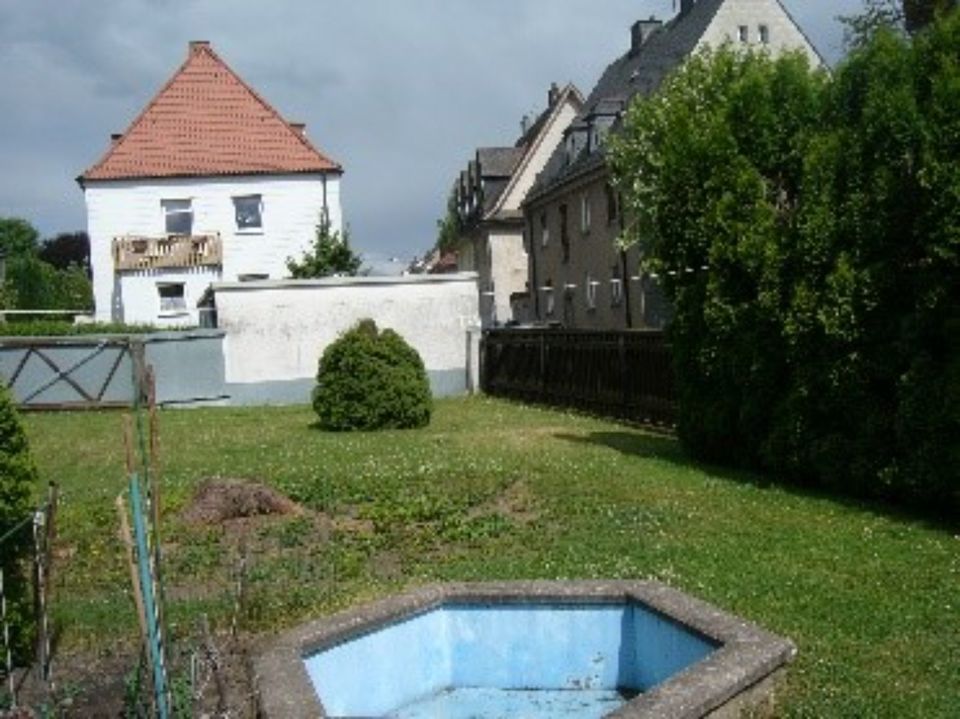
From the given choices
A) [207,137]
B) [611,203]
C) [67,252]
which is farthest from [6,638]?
[67,252]

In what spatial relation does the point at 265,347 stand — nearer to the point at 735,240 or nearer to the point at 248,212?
the point at 248,212

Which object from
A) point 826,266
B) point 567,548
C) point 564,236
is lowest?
point 567,548

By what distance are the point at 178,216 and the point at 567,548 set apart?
1393 inches

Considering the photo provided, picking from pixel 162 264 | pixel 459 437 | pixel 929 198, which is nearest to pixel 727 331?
pixel 929 198

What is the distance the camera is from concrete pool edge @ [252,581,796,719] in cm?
508

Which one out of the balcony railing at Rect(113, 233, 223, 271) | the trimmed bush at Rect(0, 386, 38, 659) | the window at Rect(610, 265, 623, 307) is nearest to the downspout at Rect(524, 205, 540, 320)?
the window at Rect(610, 265, 623, 307)

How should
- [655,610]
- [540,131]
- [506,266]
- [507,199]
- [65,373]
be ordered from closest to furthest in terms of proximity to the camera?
[655,610]
[65,373]
[540,131]
[507,199]
[506,266]

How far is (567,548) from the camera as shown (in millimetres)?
9414

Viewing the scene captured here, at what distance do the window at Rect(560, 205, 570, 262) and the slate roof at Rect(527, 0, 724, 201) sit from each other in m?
1.16

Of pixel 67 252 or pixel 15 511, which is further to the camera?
pixel 67 252

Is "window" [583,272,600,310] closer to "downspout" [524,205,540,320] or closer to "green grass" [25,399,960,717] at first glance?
"downspout" [524,205,540,320]

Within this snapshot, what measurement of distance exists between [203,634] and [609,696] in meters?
2.59

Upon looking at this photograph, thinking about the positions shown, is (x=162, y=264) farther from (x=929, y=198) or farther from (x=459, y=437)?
(x=929, y=198)

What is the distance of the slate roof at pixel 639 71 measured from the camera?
39.2 m
